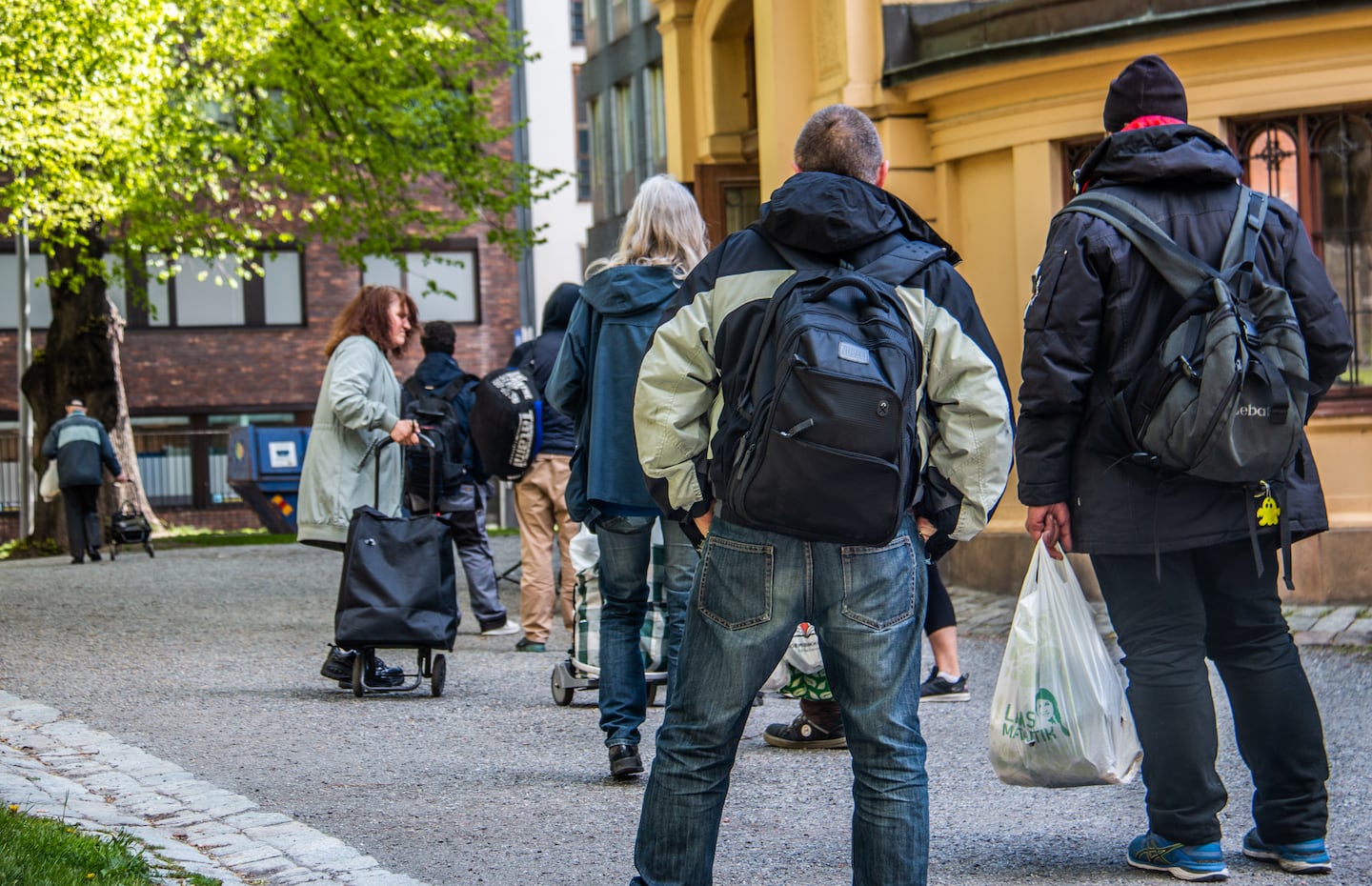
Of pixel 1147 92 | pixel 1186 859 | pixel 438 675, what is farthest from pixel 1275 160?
pixel 1186 859

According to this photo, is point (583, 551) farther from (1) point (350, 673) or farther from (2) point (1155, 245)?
(2) point (1155, 245)

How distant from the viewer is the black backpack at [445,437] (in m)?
10.2

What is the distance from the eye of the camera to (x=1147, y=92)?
15.5ft

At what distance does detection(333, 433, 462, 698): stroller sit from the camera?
26.1 feet

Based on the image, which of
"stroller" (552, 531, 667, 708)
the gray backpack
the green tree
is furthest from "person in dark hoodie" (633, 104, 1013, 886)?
the green tree

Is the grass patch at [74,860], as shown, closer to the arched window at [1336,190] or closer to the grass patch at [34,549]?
the arched window at [1336,190]

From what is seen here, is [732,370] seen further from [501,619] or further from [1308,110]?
[1308,110]

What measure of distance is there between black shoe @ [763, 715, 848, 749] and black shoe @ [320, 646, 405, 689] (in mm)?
2390

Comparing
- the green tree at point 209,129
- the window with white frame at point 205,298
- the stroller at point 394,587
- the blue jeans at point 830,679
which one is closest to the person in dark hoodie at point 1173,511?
the blue jeans at point 830,679

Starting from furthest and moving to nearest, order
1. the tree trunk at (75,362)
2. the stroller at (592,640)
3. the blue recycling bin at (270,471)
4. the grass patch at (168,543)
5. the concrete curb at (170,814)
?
the blue recycling bin at (270,471)
the tree trunk at (75,362)
the grass patch at (168,543)
the stroller at (592,640)
the concrete curb at (170,814)

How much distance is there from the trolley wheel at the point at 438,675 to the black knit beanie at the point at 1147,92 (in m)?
4.60

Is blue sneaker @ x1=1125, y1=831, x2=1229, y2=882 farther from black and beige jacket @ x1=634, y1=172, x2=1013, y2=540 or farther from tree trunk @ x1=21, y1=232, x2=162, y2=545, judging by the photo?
tree trunk @ x1=21, y1=232, x2=162, y2=545

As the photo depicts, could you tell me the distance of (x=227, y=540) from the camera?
80.4ft

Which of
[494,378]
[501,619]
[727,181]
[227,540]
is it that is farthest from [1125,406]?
[227,540]
